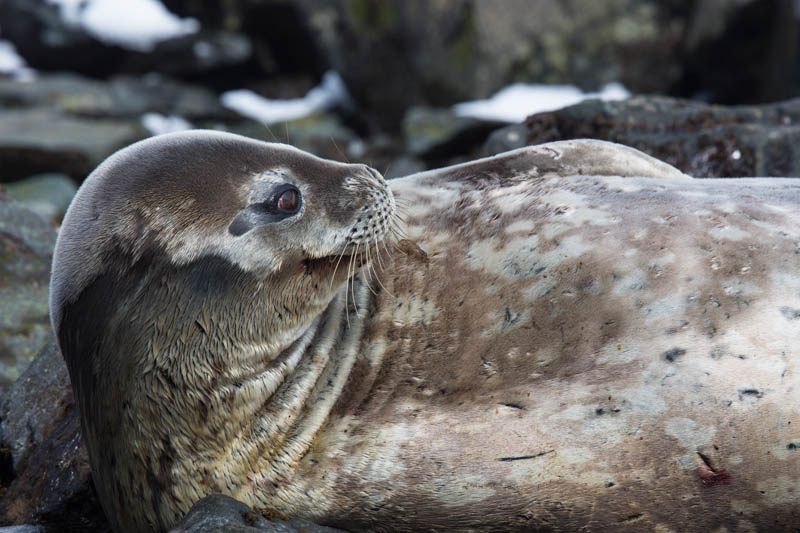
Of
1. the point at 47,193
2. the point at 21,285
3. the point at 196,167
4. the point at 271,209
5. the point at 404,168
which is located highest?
the point at 196,167

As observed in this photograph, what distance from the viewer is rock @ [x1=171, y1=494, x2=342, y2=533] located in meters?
2.12

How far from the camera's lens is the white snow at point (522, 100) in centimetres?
1031

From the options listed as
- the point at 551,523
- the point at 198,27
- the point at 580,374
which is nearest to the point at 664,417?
the point at 580,374

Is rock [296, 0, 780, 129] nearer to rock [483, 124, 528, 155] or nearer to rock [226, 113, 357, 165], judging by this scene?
rock [226, 113, 357, 165]

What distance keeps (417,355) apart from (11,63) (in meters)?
14.7

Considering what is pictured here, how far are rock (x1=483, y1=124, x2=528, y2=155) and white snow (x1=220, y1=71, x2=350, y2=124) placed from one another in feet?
27.3

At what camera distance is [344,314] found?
108 inches

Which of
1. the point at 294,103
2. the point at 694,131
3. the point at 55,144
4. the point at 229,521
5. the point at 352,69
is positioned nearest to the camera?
the point at 229,521

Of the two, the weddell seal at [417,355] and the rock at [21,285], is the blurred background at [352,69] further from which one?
the weddell seal at [417,355]

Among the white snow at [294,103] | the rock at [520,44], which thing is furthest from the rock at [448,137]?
the white snow at [294,103]

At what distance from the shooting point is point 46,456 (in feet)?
10.9

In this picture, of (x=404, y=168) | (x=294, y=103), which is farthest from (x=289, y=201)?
(x=294, y=103)

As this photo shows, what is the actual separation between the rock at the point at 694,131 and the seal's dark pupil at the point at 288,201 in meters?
2.38

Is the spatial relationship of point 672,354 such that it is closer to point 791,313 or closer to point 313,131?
point 791,313
